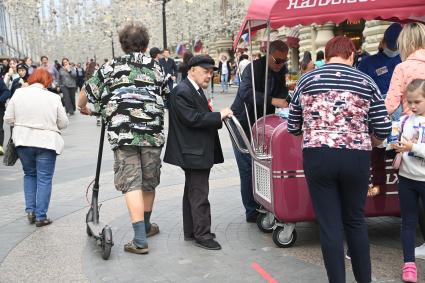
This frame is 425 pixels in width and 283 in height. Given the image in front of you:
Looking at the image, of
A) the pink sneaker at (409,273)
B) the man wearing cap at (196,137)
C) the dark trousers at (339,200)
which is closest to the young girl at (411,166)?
the pink sneaker at (409,273)

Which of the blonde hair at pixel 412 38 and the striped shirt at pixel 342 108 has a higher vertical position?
the blonde hair at pixel 412 38

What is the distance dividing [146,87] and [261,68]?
1.32 metres

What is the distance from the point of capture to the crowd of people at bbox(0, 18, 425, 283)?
12.0ft

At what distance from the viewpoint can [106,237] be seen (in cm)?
488

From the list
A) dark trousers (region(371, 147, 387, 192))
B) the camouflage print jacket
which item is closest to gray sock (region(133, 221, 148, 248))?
the camouflage print jacket

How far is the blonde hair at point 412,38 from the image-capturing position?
4.43 meters

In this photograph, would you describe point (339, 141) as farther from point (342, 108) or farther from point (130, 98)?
point (130, 98)

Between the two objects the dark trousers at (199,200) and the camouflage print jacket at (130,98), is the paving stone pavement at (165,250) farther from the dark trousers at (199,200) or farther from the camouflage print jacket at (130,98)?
the camouflage print jacket at (130,98)

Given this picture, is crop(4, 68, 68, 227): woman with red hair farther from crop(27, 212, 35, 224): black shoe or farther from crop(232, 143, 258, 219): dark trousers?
crop(232, 143, 258, 219): dark trousers

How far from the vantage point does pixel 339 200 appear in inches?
148

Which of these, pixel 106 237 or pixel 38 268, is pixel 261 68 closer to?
pixel 106 237

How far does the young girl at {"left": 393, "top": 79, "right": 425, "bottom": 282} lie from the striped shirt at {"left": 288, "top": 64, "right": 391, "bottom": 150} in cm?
47

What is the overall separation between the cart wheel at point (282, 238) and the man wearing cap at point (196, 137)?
546mm

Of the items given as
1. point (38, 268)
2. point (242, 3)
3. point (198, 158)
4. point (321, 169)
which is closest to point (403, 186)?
point (321, 169)
